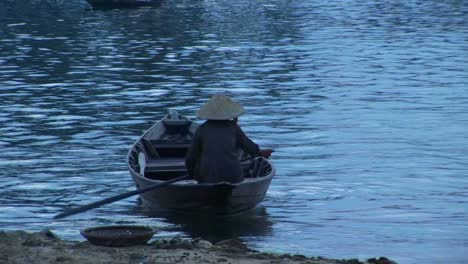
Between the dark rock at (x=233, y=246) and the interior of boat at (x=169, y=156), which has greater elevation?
the dark rock at (x=233, y=246)

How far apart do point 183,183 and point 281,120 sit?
1134cm

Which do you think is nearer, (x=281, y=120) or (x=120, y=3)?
(x=281, y=120)

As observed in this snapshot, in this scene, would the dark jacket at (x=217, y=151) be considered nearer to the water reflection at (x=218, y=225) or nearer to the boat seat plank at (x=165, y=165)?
the water reflection at (x=218, y=225)

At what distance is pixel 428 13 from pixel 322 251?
172 feet

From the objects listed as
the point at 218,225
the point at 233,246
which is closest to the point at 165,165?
the point at 218,225

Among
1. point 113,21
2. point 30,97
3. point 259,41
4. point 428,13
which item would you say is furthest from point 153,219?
point 428,13

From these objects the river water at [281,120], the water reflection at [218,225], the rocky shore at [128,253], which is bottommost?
the river water at [281,120]

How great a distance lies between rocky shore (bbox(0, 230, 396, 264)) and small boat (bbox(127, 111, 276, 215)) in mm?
2463

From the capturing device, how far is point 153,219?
16562 millimetres

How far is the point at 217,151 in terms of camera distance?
51.1ft

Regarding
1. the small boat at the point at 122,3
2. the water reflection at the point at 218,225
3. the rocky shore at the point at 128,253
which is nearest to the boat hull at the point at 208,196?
the water reflection at the point at 218,225

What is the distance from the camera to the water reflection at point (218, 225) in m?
16.0

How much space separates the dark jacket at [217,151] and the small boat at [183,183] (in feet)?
0.77

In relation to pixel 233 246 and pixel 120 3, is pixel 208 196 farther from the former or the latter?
pixel 120 3
